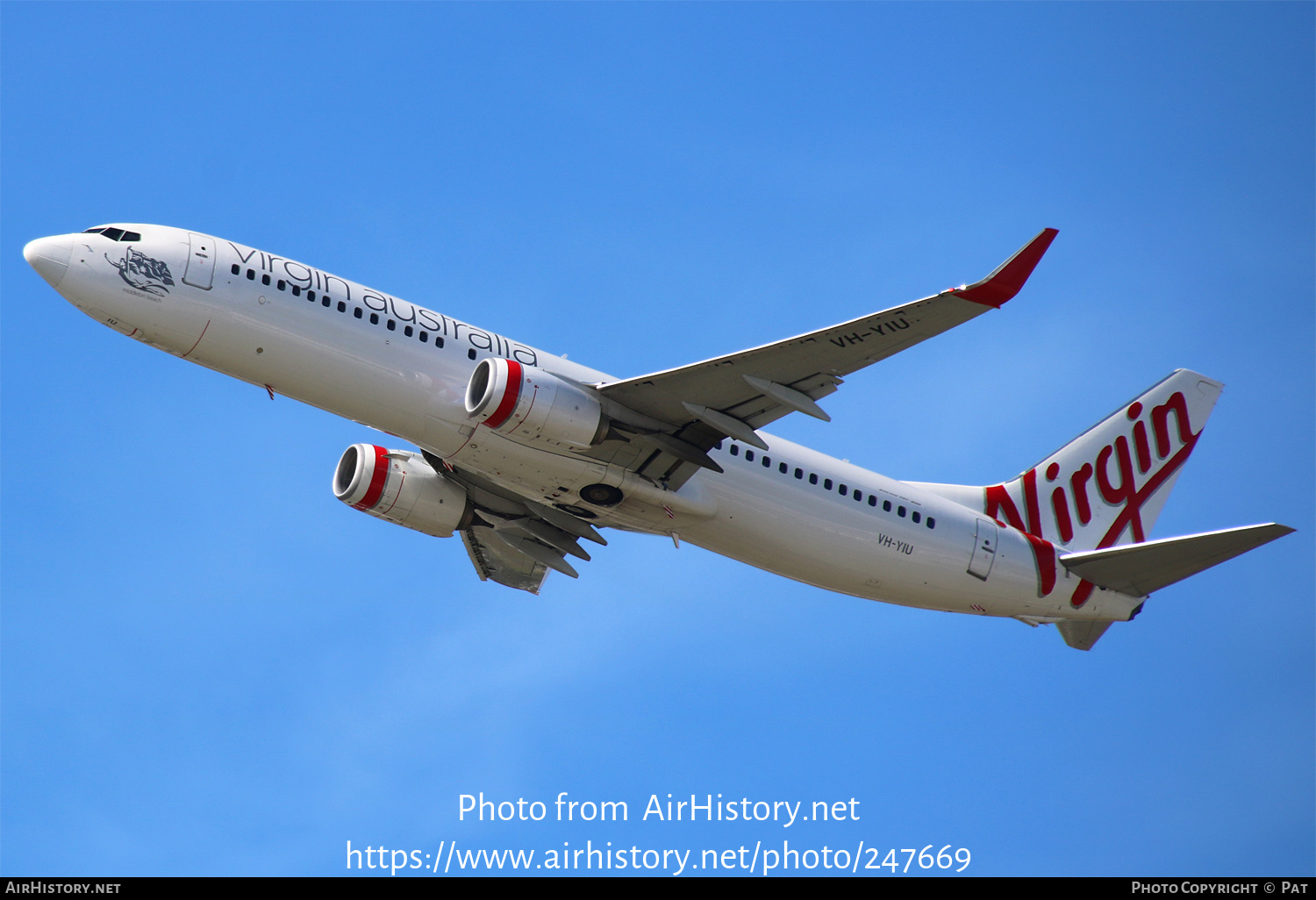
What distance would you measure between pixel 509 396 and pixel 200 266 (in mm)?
7094

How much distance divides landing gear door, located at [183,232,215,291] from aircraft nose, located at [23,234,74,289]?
2.34 metres

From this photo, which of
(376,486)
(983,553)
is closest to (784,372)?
(983,553)

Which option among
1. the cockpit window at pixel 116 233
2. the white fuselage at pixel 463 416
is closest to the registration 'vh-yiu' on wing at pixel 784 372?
the white fuselage at pixel 463 416

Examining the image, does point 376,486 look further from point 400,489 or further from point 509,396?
point 509,396

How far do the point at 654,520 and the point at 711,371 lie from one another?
15.0 feet

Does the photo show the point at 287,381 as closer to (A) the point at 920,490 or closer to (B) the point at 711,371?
(B) the point at 711,371

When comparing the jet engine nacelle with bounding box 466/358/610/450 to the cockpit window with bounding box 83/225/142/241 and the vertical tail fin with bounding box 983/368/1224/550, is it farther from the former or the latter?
the vertical tail fin with bounding box 983/368/1224/550

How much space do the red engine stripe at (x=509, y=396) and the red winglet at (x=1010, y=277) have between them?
8.94 meters

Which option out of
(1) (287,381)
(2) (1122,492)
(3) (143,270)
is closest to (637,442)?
(1) (287,381)

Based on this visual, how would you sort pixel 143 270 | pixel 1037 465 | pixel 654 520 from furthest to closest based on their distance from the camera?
pixel 1037 465 → pixel 654 520 → pixel 143 270

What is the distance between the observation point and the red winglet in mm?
23062

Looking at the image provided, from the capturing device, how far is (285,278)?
26.8 metres

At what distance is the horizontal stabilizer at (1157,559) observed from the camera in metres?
28.5
